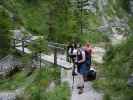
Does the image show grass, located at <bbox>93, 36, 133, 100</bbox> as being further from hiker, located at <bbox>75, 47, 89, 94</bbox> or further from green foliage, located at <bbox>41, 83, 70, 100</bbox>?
hiker, located at <bbox>75, 47, 89, 94</bbox>

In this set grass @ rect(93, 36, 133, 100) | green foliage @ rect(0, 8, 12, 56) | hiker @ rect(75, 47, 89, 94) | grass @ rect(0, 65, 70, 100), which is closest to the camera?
green foliage @ rect(0, 8, 12, 56)

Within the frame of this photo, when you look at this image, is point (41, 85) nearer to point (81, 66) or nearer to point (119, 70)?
point (119, 70)

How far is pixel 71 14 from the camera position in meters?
4.36

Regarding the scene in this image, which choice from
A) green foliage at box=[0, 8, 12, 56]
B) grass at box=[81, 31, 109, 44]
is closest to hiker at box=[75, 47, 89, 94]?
grass at box=[81, 31, 109, 44]

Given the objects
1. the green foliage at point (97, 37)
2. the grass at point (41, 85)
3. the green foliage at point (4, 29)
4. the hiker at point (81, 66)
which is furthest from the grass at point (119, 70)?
the hiker at point (81, 66)

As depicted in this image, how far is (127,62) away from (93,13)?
687 mm

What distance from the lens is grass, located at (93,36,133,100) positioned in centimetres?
469

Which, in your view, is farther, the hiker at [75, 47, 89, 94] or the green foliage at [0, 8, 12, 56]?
the hiker at [75, 47, 89, 94]

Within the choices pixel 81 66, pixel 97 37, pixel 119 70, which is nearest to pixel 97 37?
pixel 97 37

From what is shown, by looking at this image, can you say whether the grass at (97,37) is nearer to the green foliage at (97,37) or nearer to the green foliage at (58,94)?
the green foliage at (97,37)

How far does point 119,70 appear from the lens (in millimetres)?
4754

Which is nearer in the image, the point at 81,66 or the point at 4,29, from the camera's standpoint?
the point at 4,29

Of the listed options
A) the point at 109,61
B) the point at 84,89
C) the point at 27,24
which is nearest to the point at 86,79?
the point at 84,89

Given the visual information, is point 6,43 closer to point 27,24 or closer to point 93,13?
point 27,24
